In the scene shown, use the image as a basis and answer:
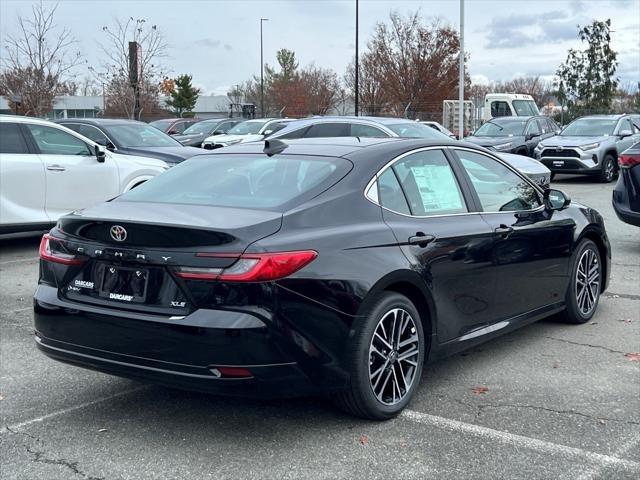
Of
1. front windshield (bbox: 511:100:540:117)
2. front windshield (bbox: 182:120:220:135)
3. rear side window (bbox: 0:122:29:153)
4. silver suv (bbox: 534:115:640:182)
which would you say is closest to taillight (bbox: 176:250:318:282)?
rear side window (bbox: 0:122:29:153)

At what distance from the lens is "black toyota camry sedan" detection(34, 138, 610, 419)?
150 inches

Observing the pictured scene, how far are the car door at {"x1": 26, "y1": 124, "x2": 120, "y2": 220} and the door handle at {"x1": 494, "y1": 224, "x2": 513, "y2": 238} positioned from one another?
6683 mm

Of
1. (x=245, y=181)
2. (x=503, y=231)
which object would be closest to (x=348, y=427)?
(x=245, y=181)

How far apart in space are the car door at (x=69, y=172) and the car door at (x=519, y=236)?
645cm

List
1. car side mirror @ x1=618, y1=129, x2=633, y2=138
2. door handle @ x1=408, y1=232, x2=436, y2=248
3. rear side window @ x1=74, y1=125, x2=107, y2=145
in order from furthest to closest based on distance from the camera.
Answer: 1. car side mirror @ x1=618, y1=129, x2=633, y2=138
2. rear side window @ x1=74, y1=125, x2=107, y2=145
3. door handle @ x1=408, y1=232, x2=436, y2=248

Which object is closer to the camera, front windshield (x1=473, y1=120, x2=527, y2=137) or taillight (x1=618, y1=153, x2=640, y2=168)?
taillight (x1=618, y1=153, x2=640, y2=168)

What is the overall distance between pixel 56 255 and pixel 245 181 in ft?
3.75

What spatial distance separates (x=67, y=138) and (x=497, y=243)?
7191 millimetres

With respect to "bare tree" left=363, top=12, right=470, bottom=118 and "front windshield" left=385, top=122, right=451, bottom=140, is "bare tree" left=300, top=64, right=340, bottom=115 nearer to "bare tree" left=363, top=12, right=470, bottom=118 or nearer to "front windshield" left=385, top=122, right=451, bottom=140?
"bare tree" left=363, top=12, right=470, bottom=118

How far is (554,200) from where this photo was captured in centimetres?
609

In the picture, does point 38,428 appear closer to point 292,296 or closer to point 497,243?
point 292,296

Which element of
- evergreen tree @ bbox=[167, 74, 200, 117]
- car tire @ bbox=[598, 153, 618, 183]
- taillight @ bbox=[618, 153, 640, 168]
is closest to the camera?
taillight @ bbox=[618, 153, 640, 168]

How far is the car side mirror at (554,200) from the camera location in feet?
19.7

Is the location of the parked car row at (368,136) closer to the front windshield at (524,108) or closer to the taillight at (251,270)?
the taillight at (251,270)
